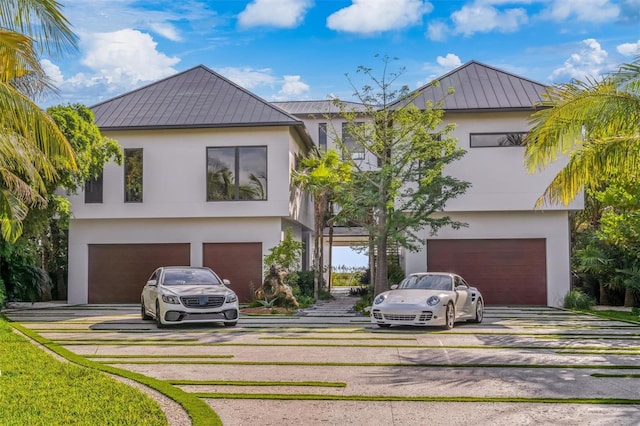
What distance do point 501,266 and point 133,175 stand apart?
12.8 m

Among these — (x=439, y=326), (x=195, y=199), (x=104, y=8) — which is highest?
(x=104, y=8)

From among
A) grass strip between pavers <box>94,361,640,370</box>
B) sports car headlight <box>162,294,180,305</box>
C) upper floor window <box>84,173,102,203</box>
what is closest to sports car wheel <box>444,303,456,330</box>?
grass strip between pavers <box>94,361,640,370</box>

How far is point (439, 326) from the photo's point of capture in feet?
47.1

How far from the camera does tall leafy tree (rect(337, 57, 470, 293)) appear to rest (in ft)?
60.5

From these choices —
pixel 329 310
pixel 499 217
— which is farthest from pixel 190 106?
pixel 499 217

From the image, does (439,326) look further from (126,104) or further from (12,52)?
(126,104)

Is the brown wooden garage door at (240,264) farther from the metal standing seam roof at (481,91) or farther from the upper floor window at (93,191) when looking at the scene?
the metal standing seam roof at (481,91)

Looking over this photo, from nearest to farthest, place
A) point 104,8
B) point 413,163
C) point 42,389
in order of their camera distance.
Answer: point 42,389 < point 104,8 < point 413,163

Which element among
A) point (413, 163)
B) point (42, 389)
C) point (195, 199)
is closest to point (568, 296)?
point (413, 163)

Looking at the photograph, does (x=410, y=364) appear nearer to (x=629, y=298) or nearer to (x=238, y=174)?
(x=238, y=174)

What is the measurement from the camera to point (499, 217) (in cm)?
2131

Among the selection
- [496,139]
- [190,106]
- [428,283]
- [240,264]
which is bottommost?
[428,283]

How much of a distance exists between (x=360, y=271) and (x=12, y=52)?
1038 inches

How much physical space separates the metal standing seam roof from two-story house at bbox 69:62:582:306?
2.5 inches
